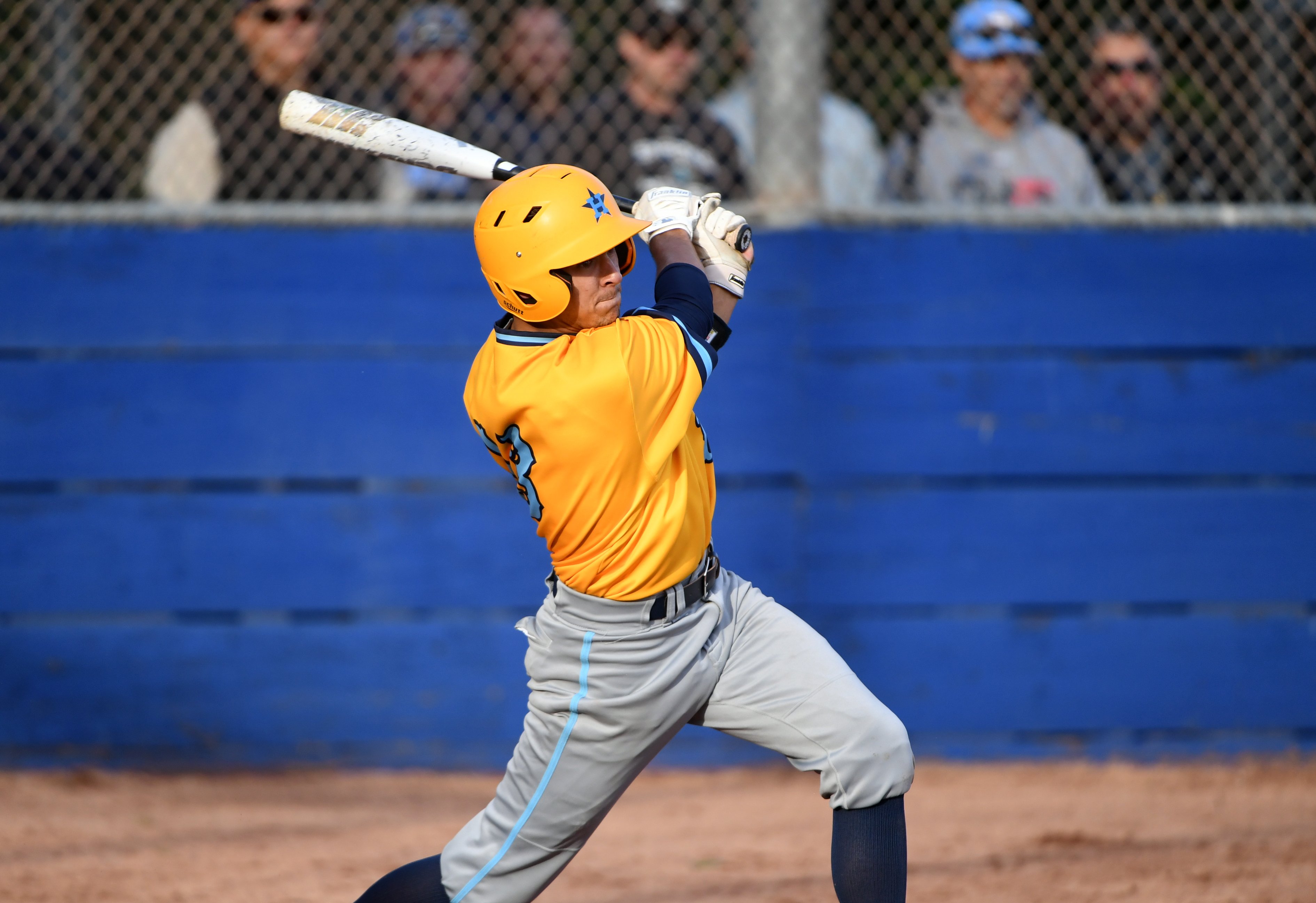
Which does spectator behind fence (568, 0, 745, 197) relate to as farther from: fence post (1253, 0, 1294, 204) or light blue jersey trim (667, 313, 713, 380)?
light blue jersey trim (667, 313, 713, 380)

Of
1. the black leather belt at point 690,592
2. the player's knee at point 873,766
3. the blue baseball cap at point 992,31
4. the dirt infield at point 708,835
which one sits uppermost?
the blue baseball cap at point 992,31

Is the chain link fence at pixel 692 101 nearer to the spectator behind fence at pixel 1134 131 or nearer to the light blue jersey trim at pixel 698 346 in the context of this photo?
the spectator behind fence at pixel 1134 131

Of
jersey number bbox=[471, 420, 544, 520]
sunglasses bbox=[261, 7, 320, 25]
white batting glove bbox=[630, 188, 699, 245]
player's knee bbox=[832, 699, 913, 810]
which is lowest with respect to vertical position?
player's knee bbox=[832, 699, 913, 810]

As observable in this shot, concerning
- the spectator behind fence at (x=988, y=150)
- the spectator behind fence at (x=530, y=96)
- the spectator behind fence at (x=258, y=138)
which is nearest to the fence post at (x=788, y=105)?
→ the spectator behind fence at (x=988, y=150)

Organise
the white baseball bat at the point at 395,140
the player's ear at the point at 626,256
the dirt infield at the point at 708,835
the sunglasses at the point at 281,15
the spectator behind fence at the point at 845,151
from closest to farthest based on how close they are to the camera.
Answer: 1. the player's ear at the point at 626,256
2. the white baseball bat at the point at 395,140
3. the dirt infield at the point at 708,835
4. the sunglasses at the point at 281,15
5. the spectator behind fence at the point at 845,151

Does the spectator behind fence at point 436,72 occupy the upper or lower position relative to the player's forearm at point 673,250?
upper

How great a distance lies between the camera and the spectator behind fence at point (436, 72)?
4285 millimetres

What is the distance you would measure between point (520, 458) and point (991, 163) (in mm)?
2555

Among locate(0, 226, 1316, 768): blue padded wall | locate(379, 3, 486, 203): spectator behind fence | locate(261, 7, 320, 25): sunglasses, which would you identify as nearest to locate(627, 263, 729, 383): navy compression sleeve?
locate(0, 226, 1316, 768): blue padded wall

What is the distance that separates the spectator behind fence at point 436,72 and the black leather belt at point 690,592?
85.7 inches

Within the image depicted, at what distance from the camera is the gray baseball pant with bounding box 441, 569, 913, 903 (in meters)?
2.42

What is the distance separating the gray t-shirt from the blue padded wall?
0.18 metres

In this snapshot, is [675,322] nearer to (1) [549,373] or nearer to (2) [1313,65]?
(1) [549,373]

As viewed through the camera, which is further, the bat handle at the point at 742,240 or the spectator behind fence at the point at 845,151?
the spectator behind fence at the point at 845,151
